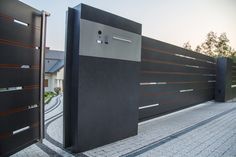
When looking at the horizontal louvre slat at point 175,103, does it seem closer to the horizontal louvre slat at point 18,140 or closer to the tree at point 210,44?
the horizontal louvre slat at point 18,140

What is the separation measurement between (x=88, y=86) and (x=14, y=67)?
1123mm

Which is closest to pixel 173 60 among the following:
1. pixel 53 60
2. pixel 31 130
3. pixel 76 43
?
pixel 76 43

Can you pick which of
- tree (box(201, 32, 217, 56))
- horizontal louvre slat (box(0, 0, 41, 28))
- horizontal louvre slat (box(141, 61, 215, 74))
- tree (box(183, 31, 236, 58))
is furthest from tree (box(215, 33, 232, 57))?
horizontal louvre slat (box(0, 0, 41, 28))

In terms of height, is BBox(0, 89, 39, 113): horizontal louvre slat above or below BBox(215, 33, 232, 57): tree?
below

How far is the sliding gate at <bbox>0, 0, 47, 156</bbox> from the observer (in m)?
2.44

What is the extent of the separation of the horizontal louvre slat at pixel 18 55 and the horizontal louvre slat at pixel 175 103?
3210 millimetres

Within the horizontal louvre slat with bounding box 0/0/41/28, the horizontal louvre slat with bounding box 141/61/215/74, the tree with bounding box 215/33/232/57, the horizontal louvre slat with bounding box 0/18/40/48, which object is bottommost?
the horizontal louvre slat with bounding box 141/61/215/74

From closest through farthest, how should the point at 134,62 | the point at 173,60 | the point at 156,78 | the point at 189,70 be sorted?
the point at 134,62 → the point at 156,78 → the point at 173,60 → the point at 189,70

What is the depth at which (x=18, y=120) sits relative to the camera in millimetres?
2711

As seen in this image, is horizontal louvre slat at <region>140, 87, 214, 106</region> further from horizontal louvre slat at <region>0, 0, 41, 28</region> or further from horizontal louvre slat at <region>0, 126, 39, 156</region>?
horizontal louvre slat at <region>0, 0, 41, 28</region>

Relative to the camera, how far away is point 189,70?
8.04 m

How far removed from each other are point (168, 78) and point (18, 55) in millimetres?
4824

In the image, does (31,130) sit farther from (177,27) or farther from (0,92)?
(177,27)

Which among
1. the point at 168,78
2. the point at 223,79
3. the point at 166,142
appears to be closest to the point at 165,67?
the point at 168,78
